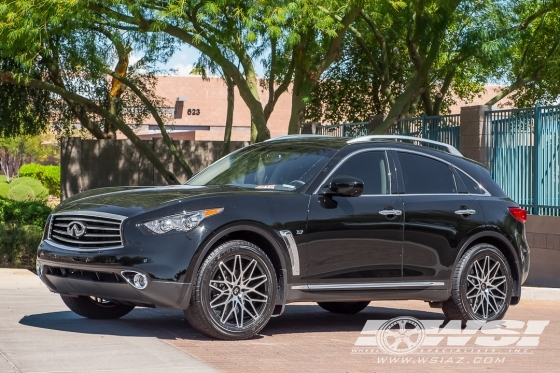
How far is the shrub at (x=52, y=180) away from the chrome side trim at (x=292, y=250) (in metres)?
44.3

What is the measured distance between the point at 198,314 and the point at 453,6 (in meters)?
12.0

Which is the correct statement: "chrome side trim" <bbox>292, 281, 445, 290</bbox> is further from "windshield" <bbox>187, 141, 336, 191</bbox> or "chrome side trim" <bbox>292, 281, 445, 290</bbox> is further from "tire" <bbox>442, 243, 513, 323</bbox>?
"windshield" <bbox>187, 141, 336, 191</bbox>

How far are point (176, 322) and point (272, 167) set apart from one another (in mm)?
1739

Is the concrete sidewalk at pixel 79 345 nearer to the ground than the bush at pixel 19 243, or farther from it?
nearer to the ground

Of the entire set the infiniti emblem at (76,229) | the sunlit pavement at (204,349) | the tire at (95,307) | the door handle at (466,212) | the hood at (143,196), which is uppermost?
the hood at (143,196)

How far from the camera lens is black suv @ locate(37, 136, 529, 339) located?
793 cm

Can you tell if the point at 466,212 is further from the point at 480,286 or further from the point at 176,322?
the point at 176,322

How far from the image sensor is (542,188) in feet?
49.7

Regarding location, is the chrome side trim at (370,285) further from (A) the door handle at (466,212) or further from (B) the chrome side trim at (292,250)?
(A) the door handle at (466,212)

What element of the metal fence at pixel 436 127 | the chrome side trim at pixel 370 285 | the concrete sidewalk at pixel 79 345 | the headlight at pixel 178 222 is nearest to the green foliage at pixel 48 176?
the metal fence at pixel 436 127

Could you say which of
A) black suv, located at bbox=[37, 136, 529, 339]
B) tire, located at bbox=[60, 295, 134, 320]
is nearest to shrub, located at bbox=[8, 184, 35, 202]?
tire, located at bbox=[60, 295, 134, 320]

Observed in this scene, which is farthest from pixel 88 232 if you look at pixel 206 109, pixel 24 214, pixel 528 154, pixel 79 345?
pixel 206 109

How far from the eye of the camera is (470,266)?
9.58 metres

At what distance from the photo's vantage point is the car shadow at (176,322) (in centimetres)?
855
